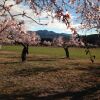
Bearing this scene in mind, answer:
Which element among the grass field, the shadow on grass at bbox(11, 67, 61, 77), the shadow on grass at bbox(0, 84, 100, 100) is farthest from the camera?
the shadow on grass at bbox(11, 67, 61, 77)

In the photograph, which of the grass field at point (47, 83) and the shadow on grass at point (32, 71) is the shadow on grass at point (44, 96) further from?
the shadow on grass at point (32, 71)

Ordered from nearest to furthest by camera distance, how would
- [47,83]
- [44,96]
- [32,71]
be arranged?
1. [44,96]
2. [47,83]
3. [32,71]

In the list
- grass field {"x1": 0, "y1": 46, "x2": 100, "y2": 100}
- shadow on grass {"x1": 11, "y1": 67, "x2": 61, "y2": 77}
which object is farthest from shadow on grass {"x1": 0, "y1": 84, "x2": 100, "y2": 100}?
shadow on grass {"x1": 11, "y1": 67, "x2": 61, "y2": 77}

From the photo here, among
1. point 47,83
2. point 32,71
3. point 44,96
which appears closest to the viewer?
point 44,96

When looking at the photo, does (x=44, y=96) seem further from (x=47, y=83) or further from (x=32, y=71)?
(x=32, y=71)

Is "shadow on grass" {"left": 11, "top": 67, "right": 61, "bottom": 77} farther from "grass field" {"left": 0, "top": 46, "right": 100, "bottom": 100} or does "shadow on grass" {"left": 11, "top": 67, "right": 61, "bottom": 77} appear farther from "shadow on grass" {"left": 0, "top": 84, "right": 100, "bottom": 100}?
"shadow on grass" {"left": 0, "top": 84, "right": 100, "bottom": 100}

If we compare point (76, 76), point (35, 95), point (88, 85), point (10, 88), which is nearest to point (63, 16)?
point (35, 95)

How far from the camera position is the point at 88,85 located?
29984mm

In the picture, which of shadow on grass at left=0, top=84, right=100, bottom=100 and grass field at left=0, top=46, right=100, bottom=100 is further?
grass field at left=0, top=46, right=100, bottom=100

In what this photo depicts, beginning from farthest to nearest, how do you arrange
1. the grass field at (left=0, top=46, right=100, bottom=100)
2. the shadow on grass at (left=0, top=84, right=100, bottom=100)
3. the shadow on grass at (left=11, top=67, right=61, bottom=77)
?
the shadow on grass at (left=11, top=67, right=61, bottom=77) → the grass field at (left=0, top=46, right=100, bottom=100) → the shadow on grass at (left=0, top=84, right=100, bottom=100)

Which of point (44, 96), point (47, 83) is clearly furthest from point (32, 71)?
point (44, 96)

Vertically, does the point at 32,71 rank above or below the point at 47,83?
above

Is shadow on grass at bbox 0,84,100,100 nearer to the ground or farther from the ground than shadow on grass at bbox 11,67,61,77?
nearer to the ground

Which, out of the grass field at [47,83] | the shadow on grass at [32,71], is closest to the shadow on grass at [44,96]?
the grass field at [47,83]
